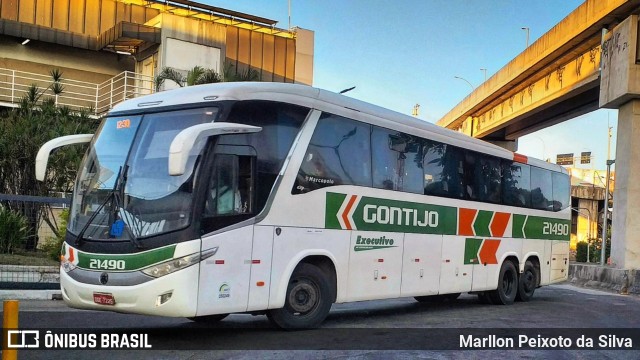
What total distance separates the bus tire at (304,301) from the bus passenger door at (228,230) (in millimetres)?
951

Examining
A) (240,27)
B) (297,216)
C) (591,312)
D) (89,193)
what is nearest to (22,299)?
(89,193)

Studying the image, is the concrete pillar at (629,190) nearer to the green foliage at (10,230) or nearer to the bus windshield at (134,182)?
the bus windshield at (134,182)

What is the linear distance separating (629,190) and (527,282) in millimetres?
6826

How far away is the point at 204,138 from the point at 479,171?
25.6 feet

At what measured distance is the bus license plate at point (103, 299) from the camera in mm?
8062

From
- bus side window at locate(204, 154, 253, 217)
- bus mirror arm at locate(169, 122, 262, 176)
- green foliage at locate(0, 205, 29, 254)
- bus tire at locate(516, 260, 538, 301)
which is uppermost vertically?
bus mirror arm at locate(169, 122, 262, 176)

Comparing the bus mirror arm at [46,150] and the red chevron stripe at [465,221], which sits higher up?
the bus mirror arm at [46,150]

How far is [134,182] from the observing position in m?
8.39

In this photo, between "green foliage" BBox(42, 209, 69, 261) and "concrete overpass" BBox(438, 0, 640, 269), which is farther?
"concrete overpass" BBox(438, 0, 640, 269)

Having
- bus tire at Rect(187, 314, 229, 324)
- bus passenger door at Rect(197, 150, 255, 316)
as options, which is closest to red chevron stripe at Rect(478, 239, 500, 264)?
bus tire at Rect(187, 314, 229, 324)

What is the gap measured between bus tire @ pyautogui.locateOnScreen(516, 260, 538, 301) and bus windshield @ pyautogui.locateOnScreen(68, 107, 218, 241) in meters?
10.3

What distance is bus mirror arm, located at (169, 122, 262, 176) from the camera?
7.41m

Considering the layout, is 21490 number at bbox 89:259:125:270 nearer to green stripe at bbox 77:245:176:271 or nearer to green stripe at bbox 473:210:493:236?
green stripe at bbox 77:245:176:271

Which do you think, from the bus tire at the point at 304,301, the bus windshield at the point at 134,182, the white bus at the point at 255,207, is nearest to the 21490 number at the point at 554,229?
the white bus at the point at 255,207
